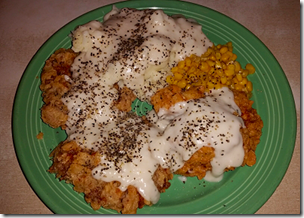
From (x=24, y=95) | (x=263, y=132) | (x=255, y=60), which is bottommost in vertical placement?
(x=263, y=132)

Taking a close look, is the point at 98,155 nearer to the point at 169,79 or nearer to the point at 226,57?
the point at 169,79

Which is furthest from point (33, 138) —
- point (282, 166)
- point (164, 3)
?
point (282, 166)

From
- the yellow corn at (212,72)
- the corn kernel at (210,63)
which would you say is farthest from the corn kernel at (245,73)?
the corn kernel at (210,63)

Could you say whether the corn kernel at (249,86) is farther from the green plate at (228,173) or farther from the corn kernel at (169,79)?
the corn kernel at (169,79)

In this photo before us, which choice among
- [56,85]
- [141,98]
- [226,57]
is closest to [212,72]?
[226,57]

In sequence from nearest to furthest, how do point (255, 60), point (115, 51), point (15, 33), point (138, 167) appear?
point (138, 167) < point (115, 51) < point (255, 60) < point (15, 33)

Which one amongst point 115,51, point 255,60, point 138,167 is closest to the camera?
point 138,167

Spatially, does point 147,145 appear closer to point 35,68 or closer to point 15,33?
point 35,68
